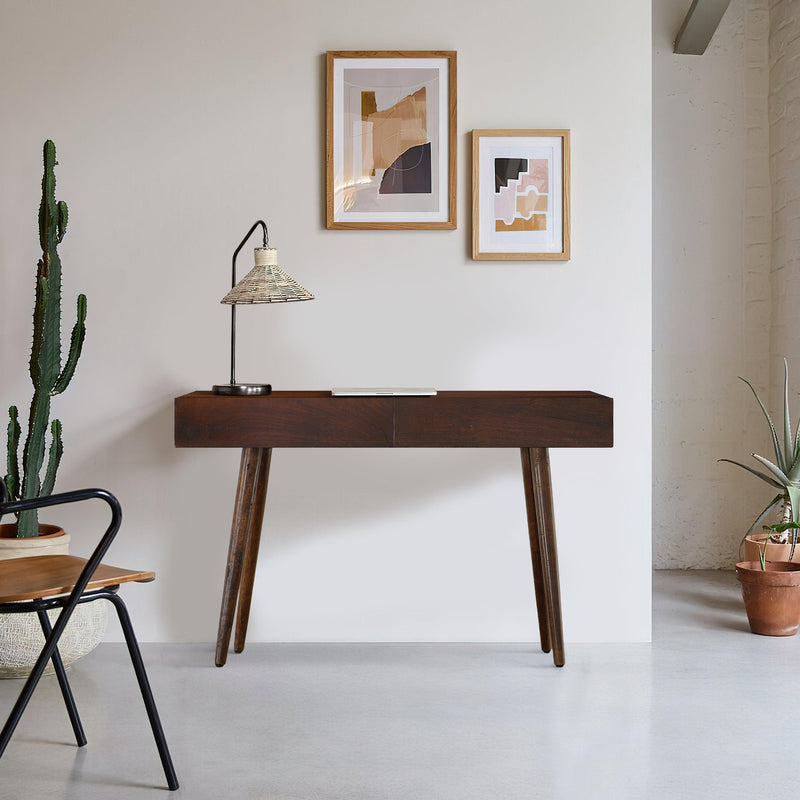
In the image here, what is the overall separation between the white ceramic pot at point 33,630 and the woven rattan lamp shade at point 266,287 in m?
0.98

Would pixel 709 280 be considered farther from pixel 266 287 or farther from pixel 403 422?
pixel 266 287

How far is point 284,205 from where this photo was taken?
130 inches

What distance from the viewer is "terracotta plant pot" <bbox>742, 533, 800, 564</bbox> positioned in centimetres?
371

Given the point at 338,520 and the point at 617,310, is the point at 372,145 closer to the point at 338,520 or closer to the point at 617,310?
the point at 617,310

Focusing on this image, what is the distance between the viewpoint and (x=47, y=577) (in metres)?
2.09

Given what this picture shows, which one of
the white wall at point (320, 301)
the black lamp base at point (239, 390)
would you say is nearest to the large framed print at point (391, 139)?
the white wall at point (320, 301)

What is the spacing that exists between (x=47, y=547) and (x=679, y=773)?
198cm

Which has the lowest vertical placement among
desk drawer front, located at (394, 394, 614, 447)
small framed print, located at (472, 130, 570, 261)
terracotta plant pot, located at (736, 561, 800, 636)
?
terracotta plant pot, located at (736, 561, 800, 636)

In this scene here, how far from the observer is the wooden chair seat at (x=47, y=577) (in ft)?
6.36

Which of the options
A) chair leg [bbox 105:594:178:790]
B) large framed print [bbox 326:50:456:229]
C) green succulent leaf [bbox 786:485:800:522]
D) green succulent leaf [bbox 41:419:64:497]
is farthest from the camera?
green succulent leaf [bbox 786:485:800:522]

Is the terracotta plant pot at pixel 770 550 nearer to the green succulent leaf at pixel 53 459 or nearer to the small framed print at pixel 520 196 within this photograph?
the small framed print at pixel 520 196

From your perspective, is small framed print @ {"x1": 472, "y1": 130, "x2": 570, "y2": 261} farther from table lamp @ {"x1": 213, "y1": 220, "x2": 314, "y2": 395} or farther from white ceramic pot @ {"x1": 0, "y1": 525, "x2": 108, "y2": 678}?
white ceramic pot @ {"x1": 0, "y1": 525, "x2": 108, "y2": 678}

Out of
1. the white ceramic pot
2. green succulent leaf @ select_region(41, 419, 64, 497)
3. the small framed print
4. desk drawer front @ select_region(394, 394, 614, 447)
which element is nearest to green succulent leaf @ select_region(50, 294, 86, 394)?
green succulent leaf @ select_region(41, 419, 64, 497)

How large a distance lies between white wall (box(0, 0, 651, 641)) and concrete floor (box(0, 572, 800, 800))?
0.81 feet
